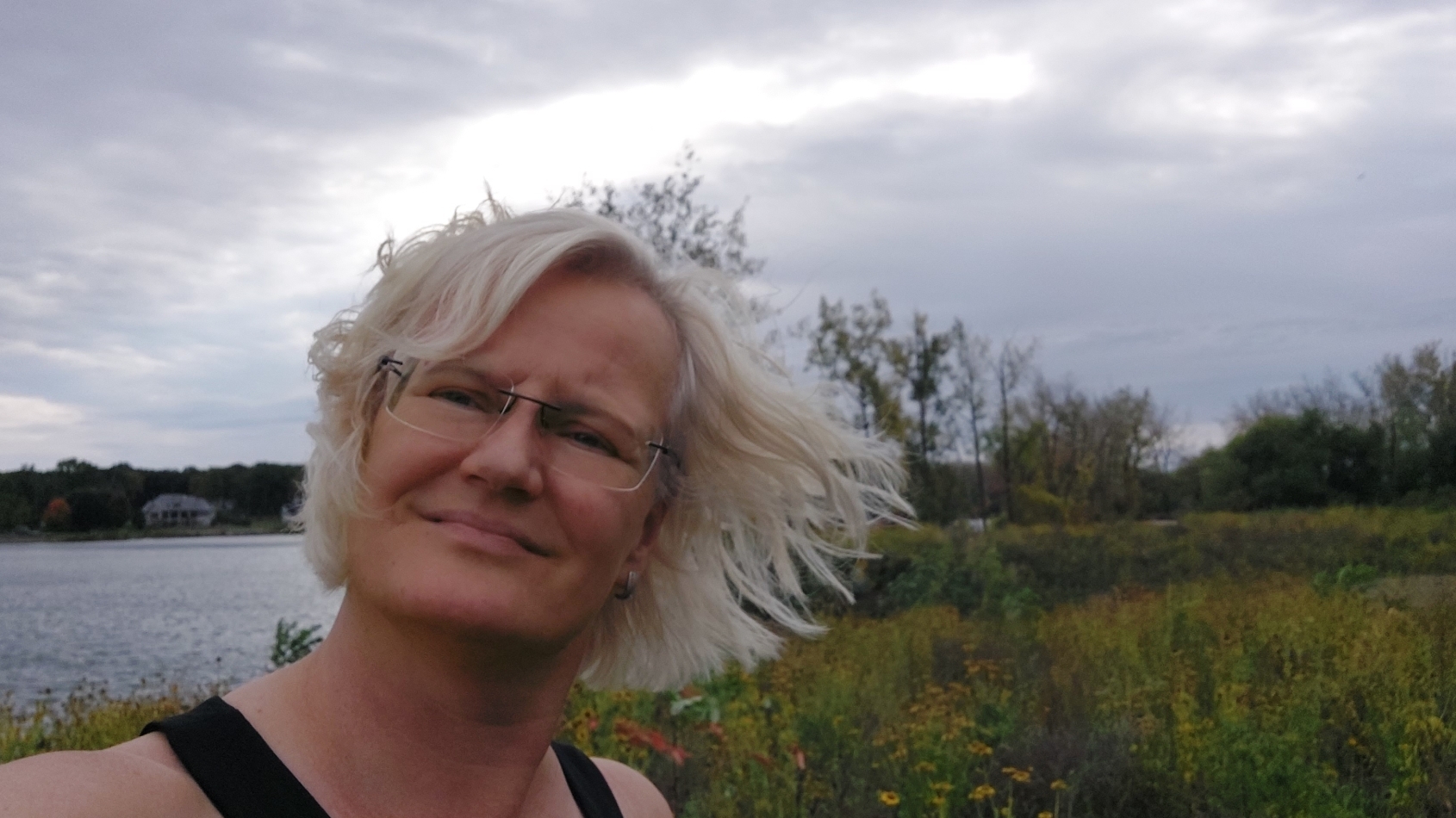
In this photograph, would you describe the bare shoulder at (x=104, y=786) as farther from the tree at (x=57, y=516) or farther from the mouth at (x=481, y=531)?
the tree at (x=57, y=516)

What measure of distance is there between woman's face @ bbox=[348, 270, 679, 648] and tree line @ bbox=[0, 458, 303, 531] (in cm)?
172

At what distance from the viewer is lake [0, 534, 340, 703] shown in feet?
13.4

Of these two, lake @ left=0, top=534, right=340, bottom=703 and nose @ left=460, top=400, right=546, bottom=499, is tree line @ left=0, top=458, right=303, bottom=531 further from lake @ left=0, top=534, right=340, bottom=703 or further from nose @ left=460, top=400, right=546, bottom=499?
nose @ left=460, top=400, right=546, bottom=499

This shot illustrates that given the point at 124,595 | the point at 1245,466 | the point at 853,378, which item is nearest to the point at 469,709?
the point at 124,595

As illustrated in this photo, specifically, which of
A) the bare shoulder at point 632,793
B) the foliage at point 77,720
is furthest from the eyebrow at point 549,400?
the foliage at point 77,720

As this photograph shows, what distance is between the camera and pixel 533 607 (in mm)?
1589

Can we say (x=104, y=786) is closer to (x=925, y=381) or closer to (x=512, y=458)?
(x=512, y=458)

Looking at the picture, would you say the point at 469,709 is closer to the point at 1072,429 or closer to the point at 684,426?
the point at 684,426

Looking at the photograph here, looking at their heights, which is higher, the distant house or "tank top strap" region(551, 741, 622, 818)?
the distant house

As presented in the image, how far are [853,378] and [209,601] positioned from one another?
18.5 metres

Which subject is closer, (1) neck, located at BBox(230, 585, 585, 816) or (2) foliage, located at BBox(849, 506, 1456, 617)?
(1) neck, located at BBox(230, 585, 585, 816)

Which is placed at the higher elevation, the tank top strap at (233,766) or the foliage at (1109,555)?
the tank top strap at (233,766)

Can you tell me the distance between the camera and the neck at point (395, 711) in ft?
5.01

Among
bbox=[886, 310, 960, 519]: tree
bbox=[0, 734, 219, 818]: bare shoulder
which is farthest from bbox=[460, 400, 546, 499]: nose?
bbox=[886, 310, 960, 519]: tree
